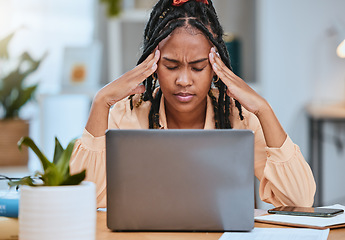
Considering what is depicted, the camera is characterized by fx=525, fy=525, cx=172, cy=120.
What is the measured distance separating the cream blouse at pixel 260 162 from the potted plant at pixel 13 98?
1.48 metres

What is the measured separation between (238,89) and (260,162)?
0.28 metres

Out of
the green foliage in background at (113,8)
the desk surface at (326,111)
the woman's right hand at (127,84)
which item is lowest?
the desk surface at (326,111)

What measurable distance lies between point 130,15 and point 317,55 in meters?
1.18

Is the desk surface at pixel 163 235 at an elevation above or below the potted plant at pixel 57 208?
below

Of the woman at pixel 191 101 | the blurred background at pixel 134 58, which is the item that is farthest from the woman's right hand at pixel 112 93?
the blurred background at pixel 134 58

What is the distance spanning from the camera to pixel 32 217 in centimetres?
83

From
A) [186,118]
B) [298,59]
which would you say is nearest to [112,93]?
[186,118]

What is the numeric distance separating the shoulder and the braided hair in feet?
0.09

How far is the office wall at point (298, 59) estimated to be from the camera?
10.4 feet

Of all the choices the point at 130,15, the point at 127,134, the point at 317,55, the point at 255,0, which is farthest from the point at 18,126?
the point at 127,134

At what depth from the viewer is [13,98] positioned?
10.2 ft

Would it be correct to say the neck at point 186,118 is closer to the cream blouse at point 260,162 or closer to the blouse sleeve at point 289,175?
the cream blouse at point 260,162

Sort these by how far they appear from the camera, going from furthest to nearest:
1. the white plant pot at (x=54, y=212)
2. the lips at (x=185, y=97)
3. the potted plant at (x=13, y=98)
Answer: the potted plant at (x=13, y=98), the lips at (x=185, y=97), the white plant pot at (x=54, y=212)

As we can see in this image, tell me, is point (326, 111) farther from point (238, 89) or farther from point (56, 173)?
point (56, 173)
